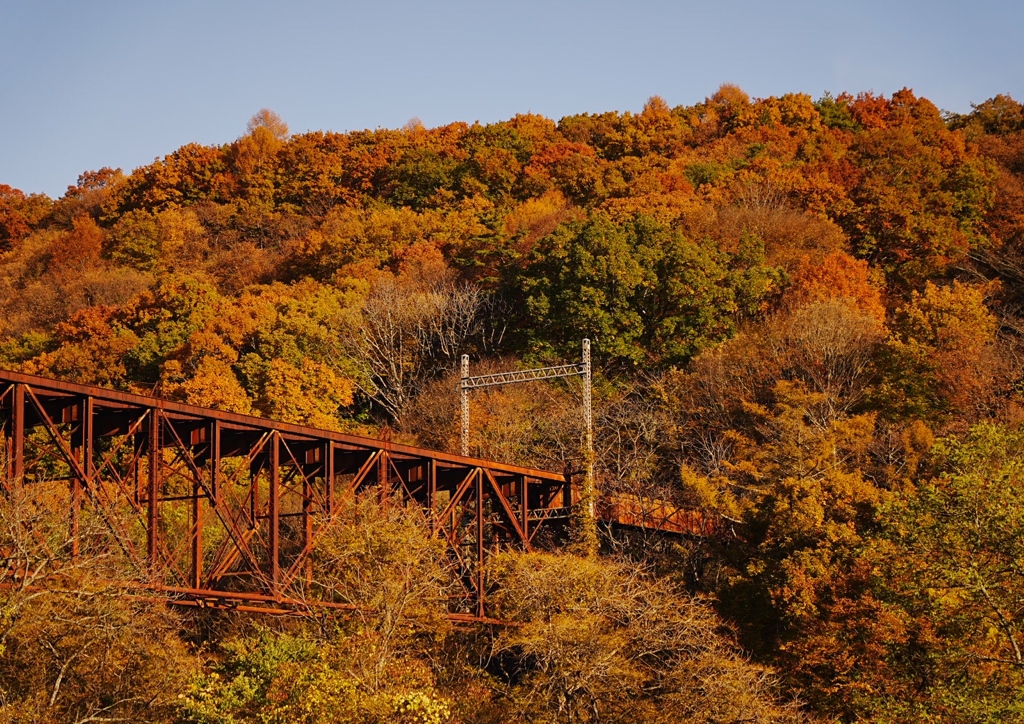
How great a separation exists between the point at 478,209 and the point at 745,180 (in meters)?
12.5

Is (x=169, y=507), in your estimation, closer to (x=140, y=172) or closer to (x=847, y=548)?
(x=847, y=548)

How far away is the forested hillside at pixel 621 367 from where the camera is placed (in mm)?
22969

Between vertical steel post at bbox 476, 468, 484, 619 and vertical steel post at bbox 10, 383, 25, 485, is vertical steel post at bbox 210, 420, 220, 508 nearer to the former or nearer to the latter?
vertical steel post at bbox 10, 383, 25, 485

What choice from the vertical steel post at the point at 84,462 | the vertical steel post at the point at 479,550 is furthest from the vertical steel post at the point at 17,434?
the vertical steel post at the point at 479,550

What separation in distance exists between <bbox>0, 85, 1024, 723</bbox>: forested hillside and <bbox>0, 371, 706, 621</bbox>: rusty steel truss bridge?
3.18 feet

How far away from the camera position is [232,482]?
28250 mm

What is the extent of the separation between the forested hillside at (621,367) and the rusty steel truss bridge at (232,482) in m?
0.97

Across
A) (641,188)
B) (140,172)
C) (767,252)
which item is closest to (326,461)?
(767,252)

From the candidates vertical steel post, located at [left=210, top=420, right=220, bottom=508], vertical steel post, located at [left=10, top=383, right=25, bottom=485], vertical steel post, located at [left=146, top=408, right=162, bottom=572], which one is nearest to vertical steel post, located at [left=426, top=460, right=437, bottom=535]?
vertical steel post, located at [left=210, top=420, right=220, bottom=508]

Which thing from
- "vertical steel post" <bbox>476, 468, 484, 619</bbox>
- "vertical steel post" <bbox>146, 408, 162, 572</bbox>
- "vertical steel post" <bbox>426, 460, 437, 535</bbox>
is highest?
"vertical steel post" <bbox>146, 408, 162, 572</bbox>

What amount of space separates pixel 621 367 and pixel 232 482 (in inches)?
838

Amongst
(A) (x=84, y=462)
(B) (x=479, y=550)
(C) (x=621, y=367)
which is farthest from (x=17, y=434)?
(C) (x=621, y=367)

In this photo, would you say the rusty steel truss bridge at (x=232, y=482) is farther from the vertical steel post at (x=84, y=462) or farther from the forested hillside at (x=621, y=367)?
the forested hillside at (x=621, y=367)

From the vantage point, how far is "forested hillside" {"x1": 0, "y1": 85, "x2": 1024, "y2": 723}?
75.4 feet
